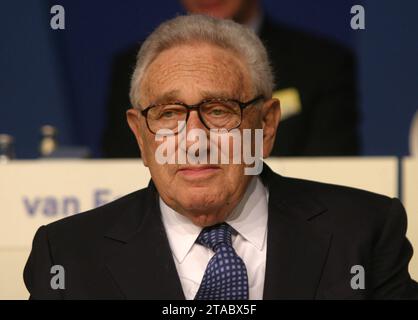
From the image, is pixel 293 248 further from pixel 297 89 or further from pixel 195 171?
pixel 297 89

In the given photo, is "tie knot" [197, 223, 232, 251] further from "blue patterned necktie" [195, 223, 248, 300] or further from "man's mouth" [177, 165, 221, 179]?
"man's mouth" [177, 165, 221, 179]

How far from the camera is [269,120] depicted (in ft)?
5.39

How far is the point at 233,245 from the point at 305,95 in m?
1.35

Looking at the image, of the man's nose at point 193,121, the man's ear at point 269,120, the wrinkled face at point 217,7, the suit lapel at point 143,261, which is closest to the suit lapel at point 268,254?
the suit lapel at point 143,261

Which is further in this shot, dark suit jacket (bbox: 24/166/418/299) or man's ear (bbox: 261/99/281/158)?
man's ear (bbox: 261/99/281/158)

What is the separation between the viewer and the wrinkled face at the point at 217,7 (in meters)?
2.81

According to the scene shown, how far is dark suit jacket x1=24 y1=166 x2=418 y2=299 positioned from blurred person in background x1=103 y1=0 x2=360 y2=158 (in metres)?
1.05

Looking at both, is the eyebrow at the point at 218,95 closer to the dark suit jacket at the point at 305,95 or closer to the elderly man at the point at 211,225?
the elderly man at the point at 211,225

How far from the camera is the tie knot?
1.54m

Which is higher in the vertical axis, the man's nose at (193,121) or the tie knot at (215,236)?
the man's nose at (193,121)

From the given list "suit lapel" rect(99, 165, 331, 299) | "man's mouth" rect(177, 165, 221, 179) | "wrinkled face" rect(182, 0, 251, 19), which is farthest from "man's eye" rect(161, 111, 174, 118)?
"wrinkled face" rect(182, 0, 251, 19)

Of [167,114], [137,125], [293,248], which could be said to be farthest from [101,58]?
[293,248]

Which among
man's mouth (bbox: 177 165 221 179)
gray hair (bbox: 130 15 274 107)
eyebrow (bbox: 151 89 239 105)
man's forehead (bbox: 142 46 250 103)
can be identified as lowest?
Answer: man's mouth (bbox: 177 165 221 179)

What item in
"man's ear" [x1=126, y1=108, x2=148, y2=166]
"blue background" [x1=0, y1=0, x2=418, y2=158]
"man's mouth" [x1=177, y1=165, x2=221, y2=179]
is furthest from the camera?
"blue background" [x1=0, y1=0, x2=418, y2=158]
